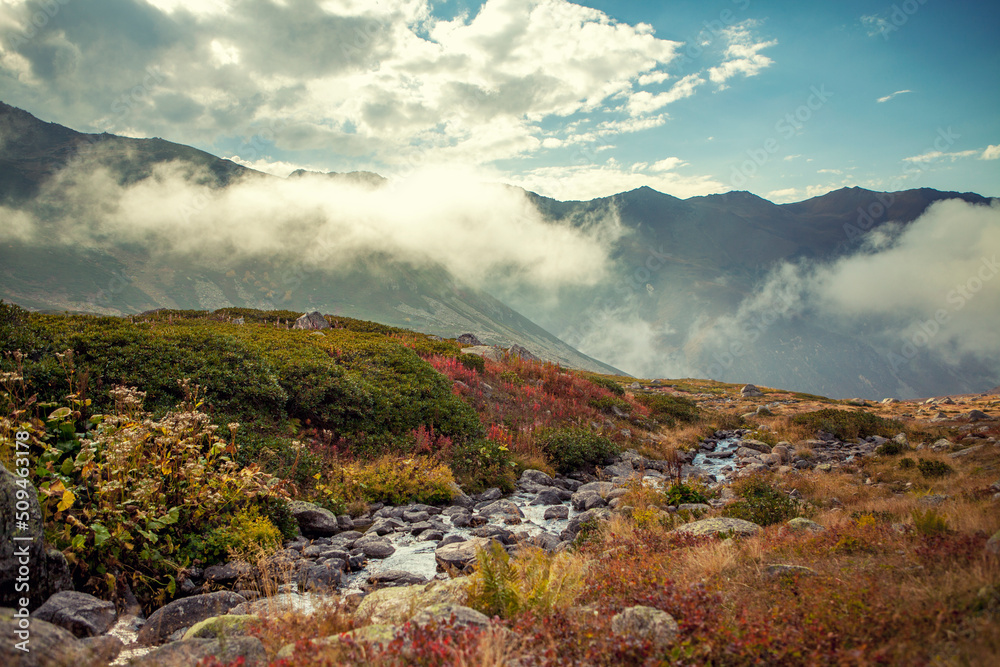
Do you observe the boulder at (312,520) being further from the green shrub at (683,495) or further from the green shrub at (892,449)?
the green shrub at (892,449)

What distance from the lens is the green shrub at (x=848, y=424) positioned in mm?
24406

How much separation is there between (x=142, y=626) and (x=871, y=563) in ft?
25.5

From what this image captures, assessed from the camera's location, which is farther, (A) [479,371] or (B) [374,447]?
(A) [479,371]

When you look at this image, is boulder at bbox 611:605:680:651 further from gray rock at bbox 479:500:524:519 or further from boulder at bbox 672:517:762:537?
gray rock at bbox 479:500:524:519

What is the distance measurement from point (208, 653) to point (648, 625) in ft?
12.2

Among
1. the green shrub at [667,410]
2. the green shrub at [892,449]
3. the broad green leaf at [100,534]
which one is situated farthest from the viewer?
the green shrub at [667,410]

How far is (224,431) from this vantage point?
33.1ft

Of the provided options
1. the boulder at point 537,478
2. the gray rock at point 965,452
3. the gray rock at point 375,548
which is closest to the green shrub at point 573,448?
the boulder at point 537,478

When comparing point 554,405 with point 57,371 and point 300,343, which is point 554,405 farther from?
point 57,371

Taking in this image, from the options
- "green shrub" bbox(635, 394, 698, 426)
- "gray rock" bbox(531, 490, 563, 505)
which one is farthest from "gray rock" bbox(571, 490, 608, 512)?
"green shrub" bbox(635, 394, 698, 426)

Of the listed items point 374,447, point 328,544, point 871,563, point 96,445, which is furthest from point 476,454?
point 871,563

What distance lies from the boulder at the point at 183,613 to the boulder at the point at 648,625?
14.5 feet

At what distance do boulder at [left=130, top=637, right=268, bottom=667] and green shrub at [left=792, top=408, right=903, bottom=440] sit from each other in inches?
1122

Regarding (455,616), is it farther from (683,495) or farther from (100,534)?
(683,495)
